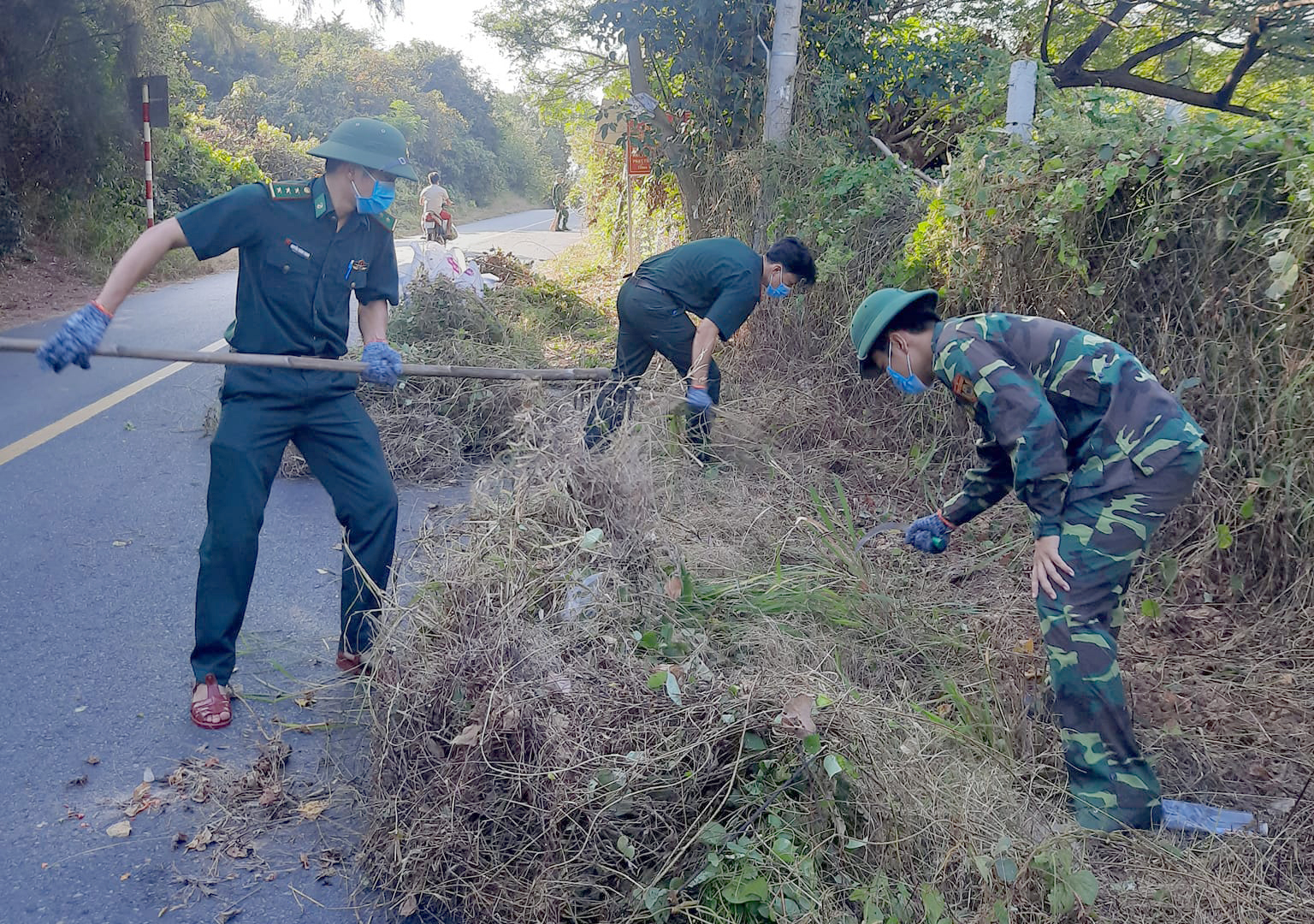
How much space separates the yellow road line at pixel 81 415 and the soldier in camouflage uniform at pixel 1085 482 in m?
4.02

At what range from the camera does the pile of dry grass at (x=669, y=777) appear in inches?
97.3

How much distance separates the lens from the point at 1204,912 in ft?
8.52

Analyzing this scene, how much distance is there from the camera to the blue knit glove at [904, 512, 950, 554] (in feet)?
11.7

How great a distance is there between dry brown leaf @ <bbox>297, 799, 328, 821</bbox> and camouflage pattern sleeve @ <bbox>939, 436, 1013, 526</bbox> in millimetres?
2225

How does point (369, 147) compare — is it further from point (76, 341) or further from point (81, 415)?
point (81, 415)

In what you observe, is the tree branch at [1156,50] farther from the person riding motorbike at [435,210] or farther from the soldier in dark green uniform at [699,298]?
the person riding motorbike at [435,210]

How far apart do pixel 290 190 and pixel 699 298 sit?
99.5 inches

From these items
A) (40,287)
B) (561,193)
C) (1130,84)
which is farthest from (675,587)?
(561,193)

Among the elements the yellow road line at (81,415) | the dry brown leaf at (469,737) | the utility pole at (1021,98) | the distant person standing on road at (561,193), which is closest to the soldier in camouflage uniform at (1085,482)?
the dry brown leaf at (469,737)

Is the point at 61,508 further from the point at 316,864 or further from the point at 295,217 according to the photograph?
the point at 316,864

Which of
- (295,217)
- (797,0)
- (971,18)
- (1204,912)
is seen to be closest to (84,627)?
(295,217)

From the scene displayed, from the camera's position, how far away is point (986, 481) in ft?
11.2

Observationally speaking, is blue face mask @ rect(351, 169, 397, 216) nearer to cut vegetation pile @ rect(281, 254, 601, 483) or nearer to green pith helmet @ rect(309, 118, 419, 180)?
green pith helmet @ rect(309, 118, 419, 180)

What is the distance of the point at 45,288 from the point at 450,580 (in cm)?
1354
